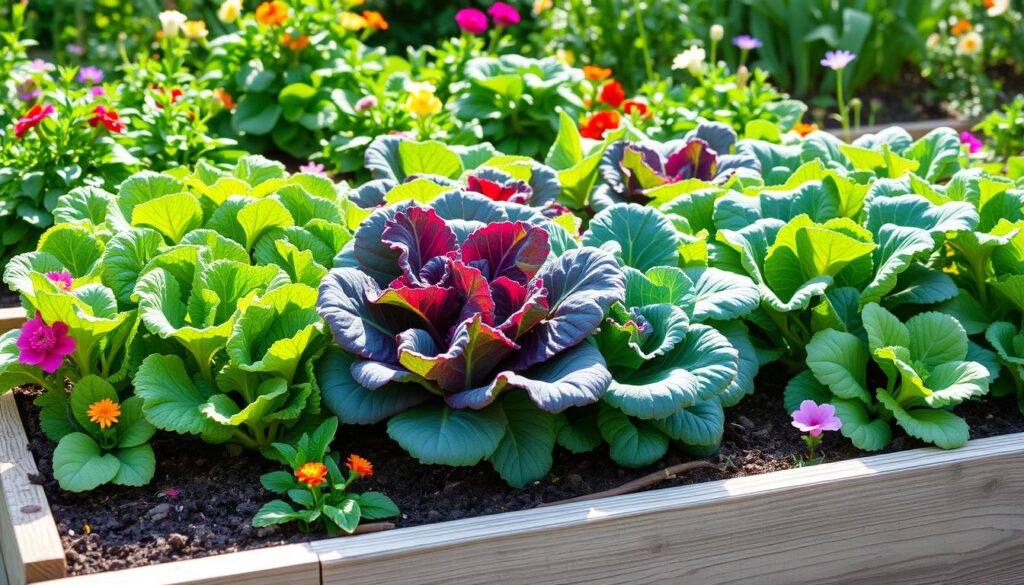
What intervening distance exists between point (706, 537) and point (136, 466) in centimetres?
107

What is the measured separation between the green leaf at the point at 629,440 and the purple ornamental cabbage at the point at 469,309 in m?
0.16

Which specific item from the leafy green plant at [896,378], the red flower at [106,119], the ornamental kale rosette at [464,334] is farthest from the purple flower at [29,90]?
the leafy green plant at [896,378]

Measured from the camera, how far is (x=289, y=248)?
220cm

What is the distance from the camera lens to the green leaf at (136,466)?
1.95 metres

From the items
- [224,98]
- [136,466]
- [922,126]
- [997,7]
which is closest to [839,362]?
[136,466]

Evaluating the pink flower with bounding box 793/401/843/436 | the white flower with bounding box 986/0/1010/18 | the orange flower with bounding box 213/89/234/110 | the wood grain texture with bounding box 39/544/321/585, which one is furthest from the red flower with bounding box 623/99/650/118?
the wood grain texture with bounding box 39/544/321/585

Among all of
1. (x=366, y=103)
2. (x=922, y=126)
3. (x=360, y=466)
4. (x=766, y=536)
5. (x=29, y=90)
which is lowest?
(x=922, y=126)

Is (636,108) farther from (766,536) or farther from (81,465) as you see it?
(81,465)

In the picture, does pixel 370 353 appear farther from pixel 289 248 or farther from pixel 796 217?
A: pixel 796 217

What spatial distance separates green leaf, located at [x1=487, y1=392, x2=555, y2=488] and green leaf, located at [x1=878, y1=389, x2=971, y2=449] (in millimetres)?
711

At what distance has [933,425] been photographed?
7.15 feet

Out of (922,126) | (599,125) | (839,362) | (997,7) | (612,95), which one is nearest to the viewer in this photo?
(839,362)

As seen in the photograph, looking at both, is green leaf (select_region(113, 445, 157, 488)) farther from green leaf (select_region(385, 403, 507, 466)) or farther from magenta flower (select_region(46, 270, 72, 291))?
green leaf (select_region(385, 403, 507, 466))

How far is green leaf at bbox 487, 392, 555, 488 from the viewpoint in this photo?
2018 millimetres
